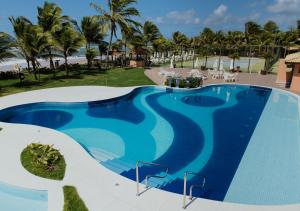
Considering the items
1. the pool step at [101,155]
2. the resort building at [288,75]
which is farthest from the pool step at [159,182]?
the resort building at [288,75]

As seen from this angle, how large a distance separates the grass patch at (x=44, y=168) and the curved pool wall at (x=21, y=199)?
0.48 metres

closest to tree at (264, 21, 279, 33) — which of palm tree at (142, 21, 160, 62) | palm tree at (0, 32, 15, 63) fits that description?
palm tree at (142, 21, 160, 62)

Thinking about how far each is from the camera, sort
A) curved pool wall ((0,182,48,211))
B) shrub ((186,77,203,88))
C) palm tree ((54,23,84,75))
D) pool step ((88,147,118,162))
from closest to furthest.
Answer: curved pool wall ((0,182,48,211)) → pool step ((88,147,118,162)) → shrub ((186,77,203,88)) → palm tree ((54,23,84,75))

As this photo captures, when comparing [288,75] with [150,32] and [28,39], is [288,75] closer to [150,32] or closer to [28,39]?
[150,32]

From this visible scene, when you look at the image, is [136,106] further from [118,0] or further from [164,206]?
[118,0]

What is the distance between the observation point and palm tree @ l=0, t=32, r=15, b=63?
12537 mm

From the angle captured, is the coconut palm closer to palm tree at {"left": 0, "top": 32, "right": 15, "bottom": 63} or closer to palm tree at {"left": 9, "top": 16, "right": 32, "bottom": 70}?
palm tree at {"left": 9, "top": 16, "right": 32, "bottom": 70}

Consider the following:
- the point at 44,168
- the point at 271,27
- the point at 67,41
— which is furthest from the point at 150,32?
the point at 271,27

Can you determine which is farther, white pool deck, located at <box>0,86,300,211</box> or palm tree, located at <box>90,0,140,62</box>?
palm tree, located at <box>90,0,140,62</box>

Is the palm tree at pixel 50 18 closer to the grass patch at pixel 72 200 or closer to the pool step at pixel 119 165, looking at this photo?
the pool step at pixel 119 165

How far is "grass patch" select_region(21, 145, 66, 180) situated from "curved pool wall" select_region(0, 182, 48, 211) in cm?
48

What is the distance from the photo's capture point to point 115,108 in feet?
40.0

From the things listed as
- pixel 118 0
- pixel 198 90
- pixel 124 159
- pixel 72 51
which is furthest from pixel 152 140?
pixel 118 0

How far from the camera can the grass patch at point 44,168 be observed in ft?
18.0
